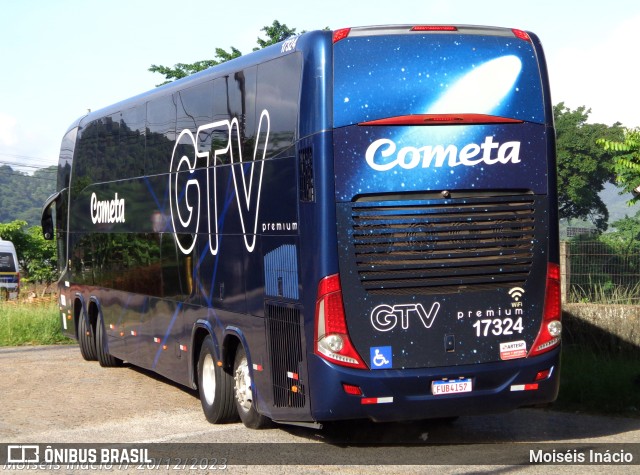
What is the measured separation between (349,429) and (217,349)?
66.3 inches

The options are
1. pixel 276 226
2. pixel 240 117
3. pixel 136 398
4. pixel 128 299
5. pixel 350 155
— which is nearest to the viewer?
pixel 350 155

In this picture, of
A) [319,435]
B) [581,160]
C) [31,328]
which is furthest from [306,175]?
[581,160]

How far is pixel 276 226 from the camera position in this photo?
10.5 meters

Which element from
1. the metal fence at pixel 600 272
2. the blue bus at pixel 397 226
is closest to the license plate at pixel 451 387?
the blue bus at pixel 397 226

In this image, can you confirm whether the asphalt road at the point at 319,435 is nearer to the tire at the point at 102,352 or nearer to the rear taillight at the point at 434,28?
the tire at the point at 102,352

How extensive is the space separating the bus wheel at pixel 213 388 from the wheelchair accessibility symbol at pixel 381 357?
2687 millimetres

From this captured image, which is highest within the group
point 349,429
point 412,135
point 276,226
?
point 412,135

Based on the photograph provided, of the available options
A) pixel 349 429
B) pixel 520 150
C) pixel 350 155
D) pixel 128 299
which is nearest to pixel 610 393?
pixel 349 429

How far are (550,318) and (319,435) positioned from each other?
2.64 meters

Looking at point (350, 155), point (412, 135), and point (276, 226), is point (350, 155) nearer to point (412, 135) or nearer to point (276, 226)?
point (412, 135)

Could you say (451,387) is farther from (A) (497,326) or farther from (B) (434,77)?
(B) (434,77)

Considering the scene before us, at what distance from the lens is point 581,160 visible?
91375 mm

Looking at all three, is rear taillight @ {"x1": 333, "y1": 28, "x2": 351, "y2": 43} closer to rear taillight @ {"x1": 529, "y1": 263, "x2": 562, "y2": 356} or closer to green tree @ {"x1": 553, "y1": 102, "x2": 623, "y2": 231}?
rear taillight @ {"x1": 529, "y1": 263, "x2": 562, "y2": 356}

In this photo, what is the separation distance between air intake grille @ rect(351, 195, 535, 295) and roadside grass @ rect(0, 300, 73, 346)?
14.2 metres
